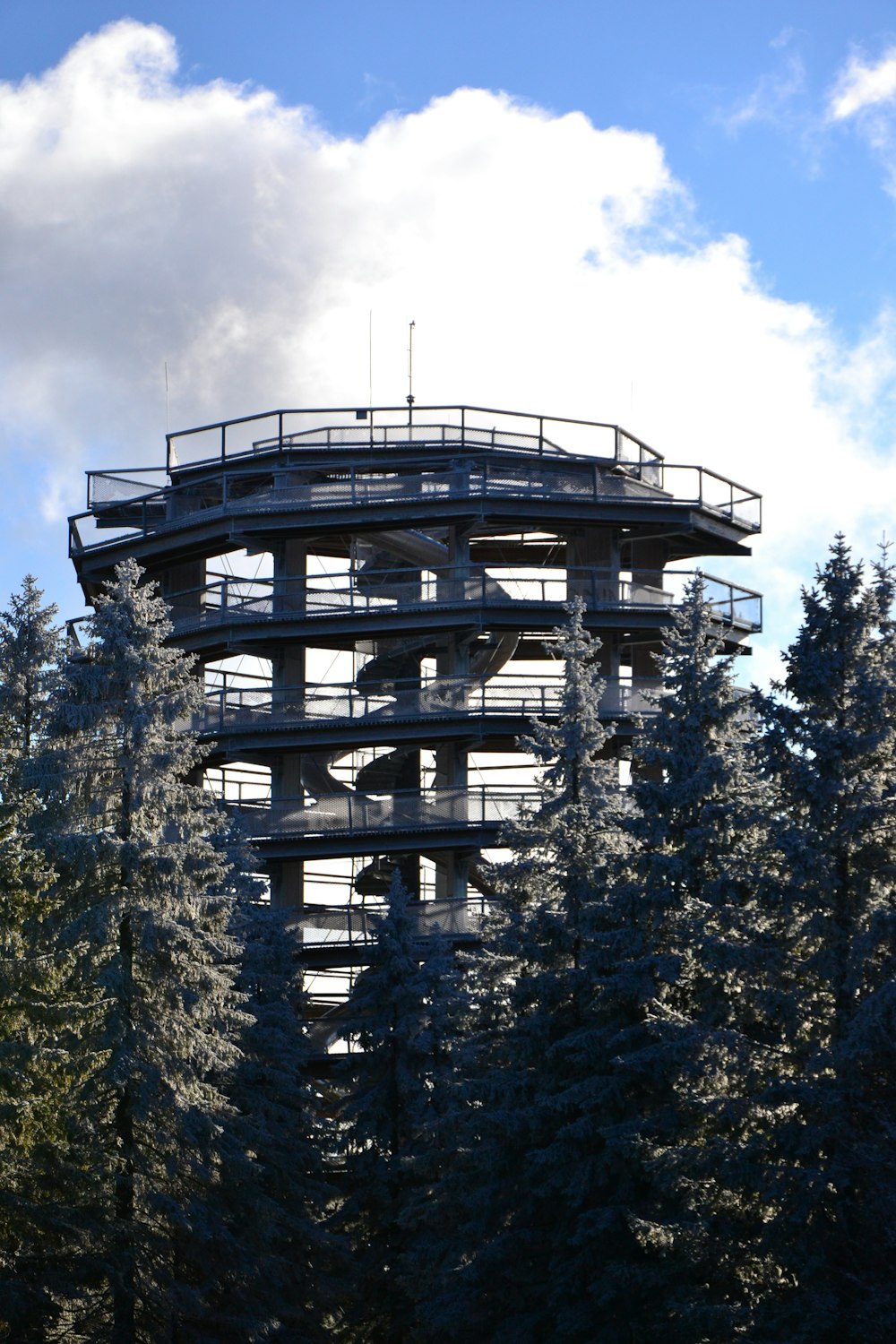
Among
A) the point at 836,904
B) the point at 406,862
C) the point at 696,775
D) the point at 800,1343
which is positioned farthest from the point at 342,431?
the point at 800,1343

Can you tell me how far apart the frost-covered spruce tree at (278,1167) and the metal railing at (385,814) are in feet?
22.3

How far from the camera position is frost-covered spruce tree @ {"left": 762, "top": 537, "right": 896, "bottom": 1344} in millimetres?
19547

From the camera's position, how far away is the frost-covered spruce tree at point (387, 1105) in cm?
3231

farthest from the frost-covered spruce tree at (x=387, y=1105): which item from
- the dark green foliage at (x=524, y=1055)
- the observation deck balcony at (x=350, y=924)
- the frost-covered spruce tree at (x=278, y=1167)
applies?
the observation deck balcony at (x=350, y=924)

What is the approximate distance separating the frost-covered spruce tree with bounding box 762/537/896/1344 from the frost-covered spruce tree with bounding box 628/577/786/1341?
499 millimetres

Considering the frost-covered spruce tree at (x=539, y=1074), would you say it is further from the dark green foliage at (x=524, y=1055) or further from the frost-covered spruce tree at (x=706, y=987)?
the frost-covered spruce tree at (x=706, y=987)

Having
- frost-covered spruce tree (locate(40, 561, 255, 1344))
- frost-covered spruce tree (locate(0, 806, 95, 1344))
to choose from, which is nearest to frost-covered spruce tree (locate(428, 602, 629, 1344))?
frost-covered spruce tree (locate(40, 561, 255, 1344))

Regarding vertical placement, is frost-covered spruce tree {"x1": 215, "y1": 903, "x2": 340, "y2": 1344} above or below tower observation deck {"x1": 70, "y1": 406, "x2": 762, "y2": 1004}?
below

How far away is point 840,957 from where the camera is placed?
20.9 metres

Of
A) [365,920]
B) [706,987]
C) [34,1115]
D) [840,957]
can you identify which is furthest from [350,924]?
[840,957]

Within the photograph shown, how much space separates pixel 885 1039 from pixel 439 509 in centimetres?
2570

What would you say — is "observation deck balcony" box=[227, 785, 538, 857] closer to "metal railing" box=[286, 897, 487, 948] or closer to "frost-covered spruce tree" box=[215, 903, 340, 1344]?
"metal railing" box=[286, 897, 487, 948]

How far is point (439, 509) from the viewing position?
43.5 metres

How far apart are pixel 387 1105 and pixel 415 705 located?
39.4ft
